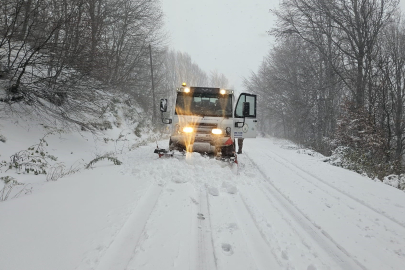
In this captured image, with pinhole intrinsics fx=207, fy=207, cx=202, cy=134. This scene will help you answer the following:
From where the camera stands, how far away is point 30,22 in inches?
233

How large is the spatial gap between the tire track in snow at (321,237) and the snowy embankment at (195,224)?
12 millimetres

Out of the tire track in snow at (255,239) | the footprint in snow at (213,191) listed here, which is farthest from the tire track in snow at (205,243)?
the footprint in snow at (213,191)

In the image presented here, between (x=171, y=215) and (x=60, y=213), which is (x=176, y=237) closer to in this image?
(x=171, y=215)

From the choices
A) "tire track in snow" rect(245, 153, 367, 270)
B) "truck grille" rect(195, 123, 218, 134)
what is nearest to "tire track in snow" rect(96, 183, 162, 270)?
"tire track in snow" rect(245, 153, 367, 270)

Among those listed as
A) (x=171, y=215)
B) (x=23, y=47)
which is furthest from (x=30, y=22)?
(x=171, y=215)

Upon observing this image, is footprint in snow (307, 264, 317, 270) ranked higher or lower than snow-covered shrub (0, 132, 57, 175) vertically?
lower

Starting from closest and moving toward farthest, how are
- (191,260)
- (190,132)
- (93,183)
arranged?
(191,260) < (93,183) < (190,132)

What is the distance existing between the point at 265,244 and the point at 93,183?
3.25m

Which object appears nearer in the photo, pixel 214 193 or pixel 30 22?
pixel 214 193

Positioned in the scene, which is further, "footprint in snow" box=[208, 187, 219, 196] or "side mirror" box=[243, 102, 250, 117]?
"side mirror" box=[243, 102, 250, 117]

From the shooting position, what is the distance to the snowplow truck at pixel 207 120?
6164 millimetres

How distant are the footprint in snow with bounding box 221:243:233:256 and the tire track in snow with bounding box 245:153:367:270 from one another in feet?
3.62

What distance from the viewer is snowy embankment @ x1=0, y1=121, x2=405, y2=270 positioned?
199 centimetres

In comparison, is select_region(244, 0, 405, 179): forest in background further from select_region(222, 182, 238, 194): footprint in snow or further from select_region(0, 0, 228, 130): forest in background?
select_region(0, 0, 228, 130): forest in background
